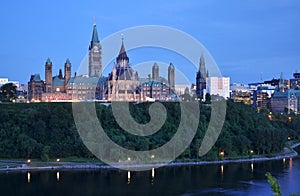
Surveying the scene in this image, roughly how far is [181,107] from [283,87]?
105978 millimetres

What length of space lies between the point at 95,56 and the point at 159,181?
204 ft

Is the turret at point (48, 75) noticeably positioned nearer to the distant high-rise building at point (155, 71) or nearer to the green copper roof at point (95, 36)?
the green copper roof at point (95, 36)

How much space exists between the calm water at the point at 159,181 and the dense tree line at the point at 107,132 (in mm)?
5748

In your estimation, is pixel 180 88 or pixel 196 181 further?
pixel 180 88

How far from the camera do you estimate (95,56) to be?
9750 cm

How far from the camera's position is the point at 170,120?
2265 inches

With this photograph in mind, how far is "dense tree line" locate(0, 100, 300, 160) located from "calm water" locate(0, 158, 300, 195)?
5748 millimetres

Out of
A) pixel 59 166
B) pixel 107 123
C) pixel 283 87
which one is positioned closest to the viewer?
pixel 59 166

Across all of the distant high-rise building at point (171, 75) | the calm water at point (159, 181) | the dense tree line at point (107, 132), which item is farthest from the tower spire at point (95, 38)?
the calm water at point (159, 181)

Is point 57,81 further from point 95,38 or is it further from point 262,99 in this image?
point 262,99

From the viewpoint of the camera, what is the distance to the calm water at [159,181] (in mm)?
34938

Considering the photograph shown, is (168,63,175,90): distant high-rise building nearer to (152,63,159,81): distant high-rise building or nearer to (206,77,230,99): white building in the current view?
(152,63,159,81): distant high-rise building

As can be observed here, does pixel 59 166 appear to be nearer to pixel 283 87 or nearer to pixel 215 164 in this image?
pixel 215 164

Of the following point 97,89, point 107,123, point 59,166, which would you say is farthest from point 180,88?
point 59,166
